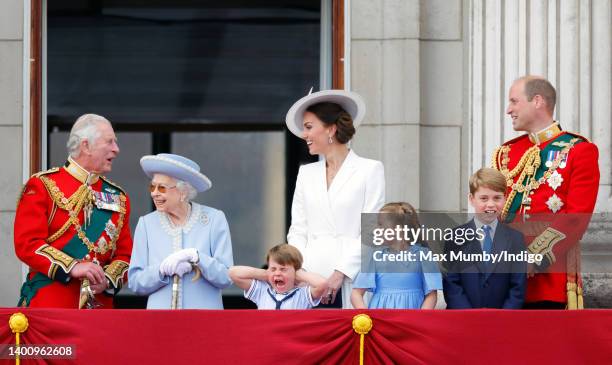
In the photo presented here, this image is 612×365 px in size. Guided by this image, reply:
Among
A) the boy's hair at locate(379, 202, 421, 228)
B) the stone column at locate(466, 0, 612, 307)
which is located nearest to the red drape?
the boy's hair at locate(379, 202, 421, 228)

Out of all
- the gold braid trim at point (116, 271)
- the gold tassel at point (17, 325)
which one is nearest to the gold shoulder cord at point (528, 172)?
the gold braid trim at point (116, 271)

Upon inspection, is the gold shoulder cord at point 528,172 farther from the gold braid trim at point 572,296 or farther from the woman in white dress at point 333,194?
the woman in white dress at point 333,194

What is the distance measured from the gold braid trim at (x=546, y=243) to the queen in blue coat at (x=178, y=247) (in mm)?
1558

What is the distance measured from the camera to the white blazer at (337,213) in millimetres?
8039

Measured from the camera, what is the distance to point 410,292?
7703 mm

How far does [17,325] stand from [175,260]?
1.00 meters

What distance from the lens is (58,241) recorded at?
27.0 feet

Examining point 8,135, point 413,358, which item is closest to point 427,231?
point 413,358

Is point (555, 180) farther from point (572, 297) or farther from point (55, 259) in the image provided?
point (55, 259)

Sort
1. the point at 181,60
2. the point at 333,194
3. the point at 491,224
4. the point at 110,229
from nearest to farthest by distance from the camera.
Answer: the point at 491,224, the point at 333,194, the point at 110,229, the point at 181,60

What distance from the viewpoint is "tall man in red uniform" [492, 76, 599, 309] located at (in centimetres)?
790

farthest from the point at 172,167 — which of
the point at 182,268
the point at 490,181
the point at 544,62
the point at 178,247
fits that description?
the point at 544,62

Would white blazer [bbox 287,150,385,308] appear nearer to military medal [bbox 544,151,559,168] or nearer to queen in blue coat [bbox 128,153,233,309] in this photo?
queen in blue coat [bbox 128,153,233,309]

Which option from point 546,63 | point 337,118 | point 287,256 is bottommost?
point 287,256
